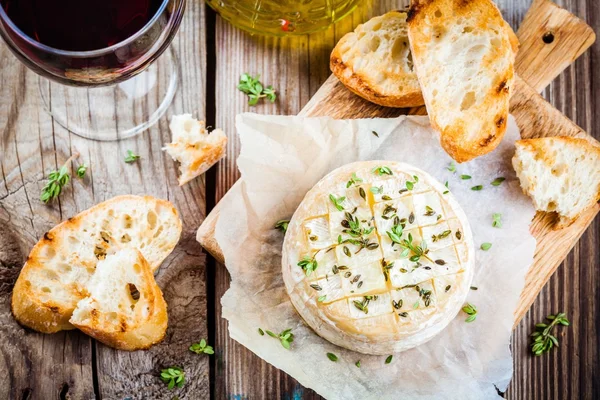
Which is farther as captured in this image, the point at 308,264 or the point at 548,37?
the point at 548,37

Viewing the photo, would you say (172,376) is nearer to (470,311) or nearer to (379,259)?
(379,259)

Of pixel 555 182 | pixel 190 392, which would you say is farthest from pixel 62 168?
pixel 555 182

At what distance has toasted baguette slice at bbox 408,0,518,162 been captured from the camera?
7.41ft

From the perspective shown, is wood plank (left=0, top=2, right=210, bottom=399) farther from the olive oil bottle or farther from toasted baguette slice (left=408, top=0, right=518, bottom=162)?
toasted baguette slice (left=408, top=0, right=518, bottom=162)

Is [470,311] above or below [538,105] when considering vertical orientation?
below

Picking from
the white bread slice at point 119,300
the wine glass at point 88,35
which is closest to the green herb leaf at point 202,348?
the white bread slice at point 119,300

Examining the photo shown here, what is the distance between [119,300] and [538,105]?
1.61 m

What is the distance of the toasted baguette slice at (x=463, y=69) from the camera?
2258mm

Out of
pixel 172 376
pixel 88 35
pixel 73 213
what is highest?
pixel 88 35

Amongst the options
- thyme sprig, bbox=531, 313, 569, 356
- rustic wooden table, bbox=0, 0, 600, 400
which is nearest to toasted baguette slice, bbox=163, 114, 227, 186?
rustic wooden table, bbox=0, 0, 600, 400

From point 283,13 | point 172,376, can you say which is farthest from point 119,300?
point 283,13

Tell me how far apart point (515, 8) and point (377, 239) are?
1187 mm

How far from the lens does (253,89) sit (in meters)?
2.59

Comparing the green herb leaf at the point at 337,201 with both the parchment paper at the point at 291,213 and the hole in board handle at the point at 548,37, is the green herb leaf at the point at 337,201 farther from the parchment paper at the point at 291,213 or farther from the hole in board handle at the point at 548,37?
the hole in board handle at the point at 548,37
